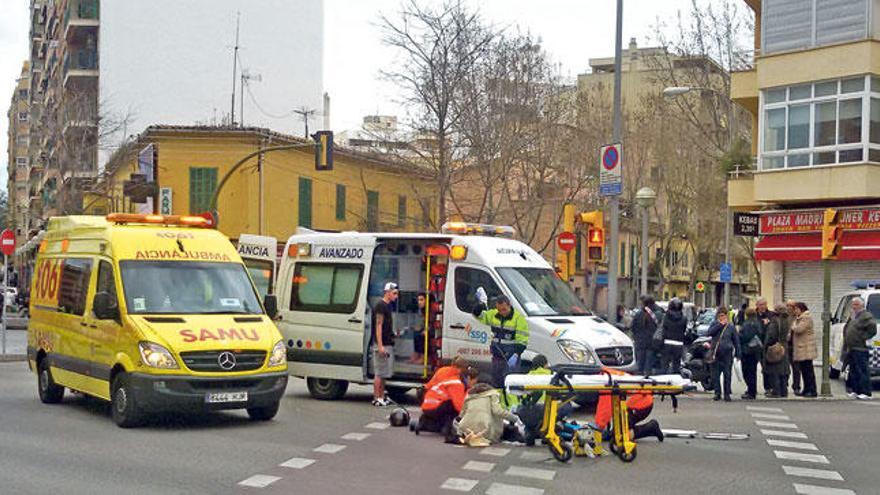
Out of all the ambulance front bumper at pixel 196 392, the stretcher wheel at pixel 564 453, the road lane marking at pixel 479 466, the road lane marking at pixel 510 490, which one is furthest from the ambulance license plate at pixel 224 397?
the road lane marking at pixel 510 490

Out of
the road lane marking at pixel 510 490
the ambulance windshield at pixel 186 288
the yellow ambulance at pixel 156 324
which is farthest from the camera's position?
the ambulance windshield at pixel 186 288

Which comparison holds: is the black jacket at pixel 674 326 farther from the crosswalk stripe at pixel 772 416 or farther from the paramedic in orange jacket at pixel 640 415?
the paramedic in orange jacket at pixel 640 415

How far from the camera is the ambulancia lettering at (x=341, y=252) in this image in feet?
53.7

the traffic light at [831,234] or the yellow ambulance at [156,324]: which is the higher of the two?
the traffic light at [831,234]

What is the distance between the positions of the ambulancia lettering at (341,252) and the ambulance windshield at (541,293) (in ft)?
7.55

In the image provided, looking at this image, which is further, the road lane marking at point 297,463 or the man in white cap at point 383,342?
the man in white cap at point 383,342

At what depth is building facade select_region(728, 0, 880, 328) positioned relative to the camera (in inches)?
1062

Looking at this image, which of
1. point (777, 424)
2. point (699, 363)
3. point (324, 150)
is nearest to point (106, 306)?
point (777, 424)

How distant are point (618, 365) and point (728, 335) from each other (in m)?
3.53

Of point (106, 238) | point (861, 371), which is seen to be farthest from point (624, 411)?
point (861, 371)

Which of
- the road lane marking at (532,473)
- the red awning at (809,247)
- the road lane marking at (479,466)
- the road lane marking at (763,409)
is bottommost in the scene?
the road lane marking at (763,409)

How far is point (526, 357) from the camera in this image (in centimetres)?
1470

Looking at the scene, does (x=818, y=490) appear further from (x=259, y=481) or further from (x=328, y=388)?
(x=328, y=388)

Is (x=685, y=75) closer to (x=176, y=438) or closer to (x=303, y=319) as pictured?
(x=303, y=319)
